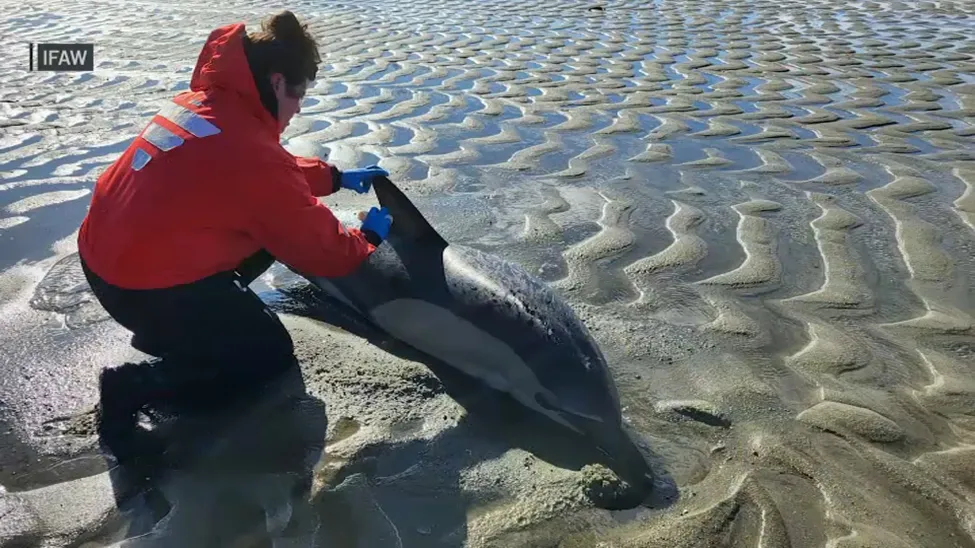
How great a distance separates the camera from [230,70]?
316 cm

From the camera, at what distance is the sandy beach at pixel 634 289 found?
303 centimetres

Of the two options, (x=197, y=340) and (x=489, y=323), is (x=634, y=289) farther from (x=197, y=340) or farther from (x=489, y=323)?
(x=197, y=340)

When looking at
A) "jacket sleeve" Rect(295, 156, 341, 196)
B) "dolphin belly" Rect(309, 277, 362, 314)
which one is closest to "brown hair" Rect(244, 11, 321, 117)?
"jacket sleeve" Rect(295, 156, 341, 196)

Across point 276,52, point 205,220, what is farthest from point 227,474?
point 276,52

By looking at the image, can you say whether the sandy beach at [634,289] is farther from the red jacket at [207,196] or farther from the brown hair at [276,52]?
the brown hair at [276,52]

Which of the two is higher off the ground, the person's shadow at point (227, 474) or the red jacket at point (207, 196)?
the red jacket at point (207, 196)

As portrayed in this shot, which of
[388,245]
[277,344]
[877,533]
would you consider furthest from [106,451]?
[877,533]

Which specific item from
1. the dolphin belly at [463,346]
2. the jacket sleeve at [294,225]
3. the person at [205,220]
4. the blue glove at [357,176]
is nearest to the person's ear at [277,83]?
the person at [205,220]

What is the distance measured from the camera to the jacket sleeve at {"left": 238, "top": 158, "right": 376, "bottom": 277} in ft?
10.2

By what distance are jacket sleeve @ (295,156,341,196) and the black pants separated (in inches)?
26.8

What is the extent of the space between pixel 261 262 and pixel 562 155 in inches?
150

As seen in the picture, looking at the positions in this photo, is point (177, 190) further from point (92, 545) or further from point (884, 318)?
point (884, 318)

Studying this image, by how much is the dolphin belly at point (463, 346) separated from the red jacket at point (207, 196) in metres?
0.84

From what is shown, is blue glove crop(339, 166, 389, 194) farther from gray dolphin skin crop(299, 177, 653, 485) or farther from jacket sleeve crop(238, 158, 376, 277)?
jacket sleeve crop(238, 158, 376, 277)
